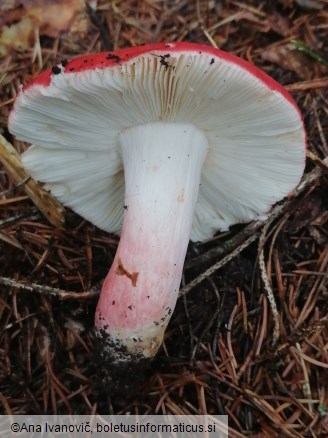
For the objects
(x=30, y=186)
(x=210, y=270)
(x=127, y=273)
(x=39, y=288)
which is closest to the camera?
(x=127, y=273)

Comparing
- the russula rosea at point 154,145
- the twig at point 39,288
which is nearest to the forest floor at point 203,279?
the twig at point 39,288

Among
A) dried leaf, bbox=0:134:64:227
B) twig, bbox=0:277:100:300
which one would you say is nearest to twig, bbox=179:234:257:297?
twig, bbox=0:277:100:300

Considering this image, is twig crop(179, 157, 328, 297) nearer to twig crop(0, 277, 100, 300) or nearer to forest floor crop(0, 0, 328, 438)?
forest floor crop(0, 0, 328, 438)

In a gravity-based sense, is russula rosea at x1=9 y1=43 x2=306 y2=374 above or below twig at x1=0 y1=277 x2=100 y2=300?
above

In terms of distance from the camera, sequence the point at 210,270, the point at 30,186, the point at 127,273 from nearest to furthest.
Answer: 1. the point at 127,273
2. the point at 210,270
3. the point at 30,186

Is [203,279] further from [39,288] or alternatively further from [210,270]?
[39,288]

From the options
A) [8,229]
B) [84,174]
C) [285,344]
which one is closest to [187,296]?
[285,344]

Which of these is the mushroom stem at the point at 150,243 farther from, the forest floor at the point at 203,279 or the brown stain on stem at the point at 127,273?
the forest floor at the point at 203,279

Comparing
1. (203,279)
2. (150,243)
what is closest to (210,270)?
(203,279)
